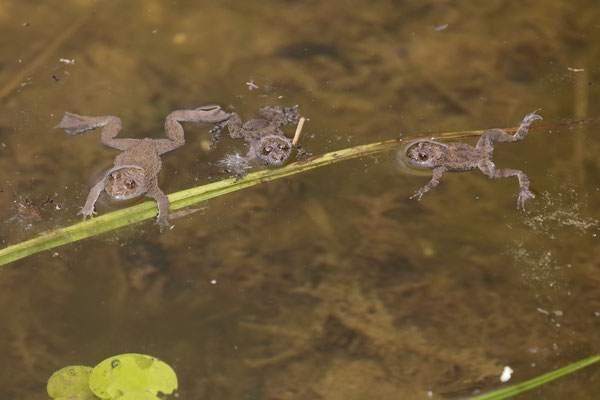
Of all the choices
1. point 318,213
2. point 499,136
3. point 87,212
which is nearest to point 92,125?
point 87,212

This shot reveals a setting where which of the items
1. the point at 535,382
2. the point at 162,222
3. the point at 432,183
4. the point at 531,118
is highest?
the point at 531,118

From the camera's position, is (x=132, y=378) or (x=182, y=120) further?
(x=182, y=120)

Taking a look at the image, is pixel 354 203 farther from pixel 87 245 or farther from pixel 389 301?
pixel 87 245

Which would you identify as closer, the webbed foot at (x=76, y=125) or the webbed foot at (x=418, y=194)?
the webbed foot at (x=418, y=194)

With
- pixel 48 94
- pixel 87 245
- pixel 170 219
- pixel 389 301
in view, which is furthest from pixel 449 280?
pixel 48 94

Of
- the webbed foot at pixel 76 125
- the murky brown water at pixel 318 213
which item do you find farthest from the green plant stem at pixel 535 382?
the webbed foot at pixel 76 125

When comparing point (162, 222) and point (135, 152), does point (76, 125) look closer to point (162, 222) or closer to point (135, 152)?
point (135, 152)

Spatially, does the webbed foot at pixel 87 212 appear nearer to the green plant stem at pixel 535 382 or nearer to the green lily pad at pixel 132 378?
the green lily pad at pixel 132 378

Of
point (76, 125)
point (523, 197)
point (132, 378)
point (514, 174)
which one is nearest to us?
point (132, 378)
